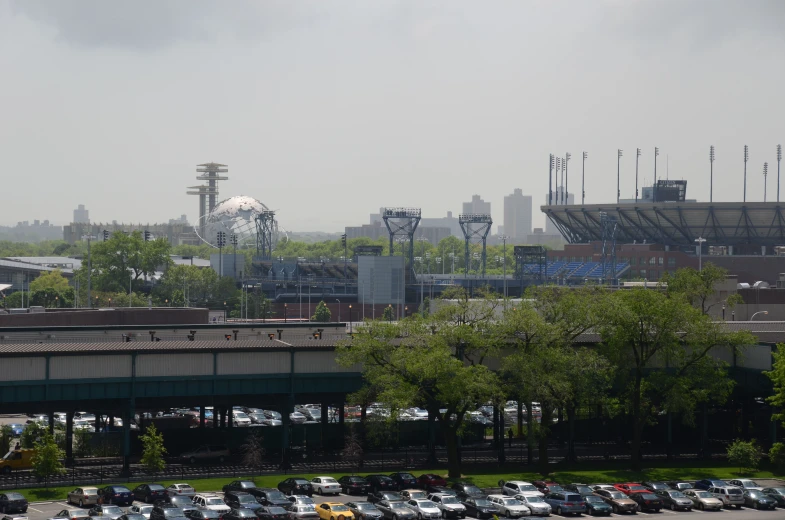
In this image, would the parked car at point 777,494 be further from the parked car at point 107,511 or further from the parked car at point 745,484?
the parked car at point 107,511

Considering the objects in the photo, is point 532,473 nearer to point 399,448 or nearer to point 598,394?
point 598,394

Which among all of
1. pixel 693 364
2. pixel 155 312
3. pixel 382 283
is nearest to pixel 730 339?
pixel 693 364

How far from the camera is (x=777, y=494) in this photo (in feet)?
159

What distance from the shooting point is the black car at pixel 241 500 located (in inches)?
1715

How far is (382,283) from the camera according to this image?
479ft

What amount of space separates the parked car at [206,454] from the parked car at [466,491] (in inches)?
587

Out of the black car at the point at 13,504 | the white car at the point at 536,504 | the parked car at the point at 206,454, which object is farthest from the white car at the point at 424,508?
the parked car at the point at 206,454

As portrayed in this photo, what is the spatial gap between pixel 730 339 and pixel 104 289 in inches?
4773

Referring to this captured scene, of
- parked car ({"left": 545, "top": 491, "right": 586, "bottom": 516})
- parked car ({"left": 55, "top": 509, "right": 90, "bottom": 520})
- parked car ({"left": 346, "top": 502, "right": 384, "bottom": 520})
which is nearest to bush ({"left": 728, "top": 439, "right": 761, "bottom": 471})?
parked car ({"left": 545, "top": 491, "right": 586, "bottom": 516})

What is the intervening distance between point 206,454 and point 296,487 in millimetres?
11569

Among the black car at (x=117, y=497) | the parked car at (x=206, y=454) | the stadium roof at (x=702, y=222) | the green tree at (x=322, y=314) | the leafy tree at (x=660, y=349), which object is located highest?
the stadium roof at (x=702, y=222)

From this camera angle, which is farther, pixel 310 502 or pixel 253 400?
pixel 253 400

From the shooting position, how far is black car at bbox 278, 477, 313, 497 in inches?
1901

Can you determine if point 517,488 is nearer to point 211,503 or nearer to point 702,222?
point 211,503
